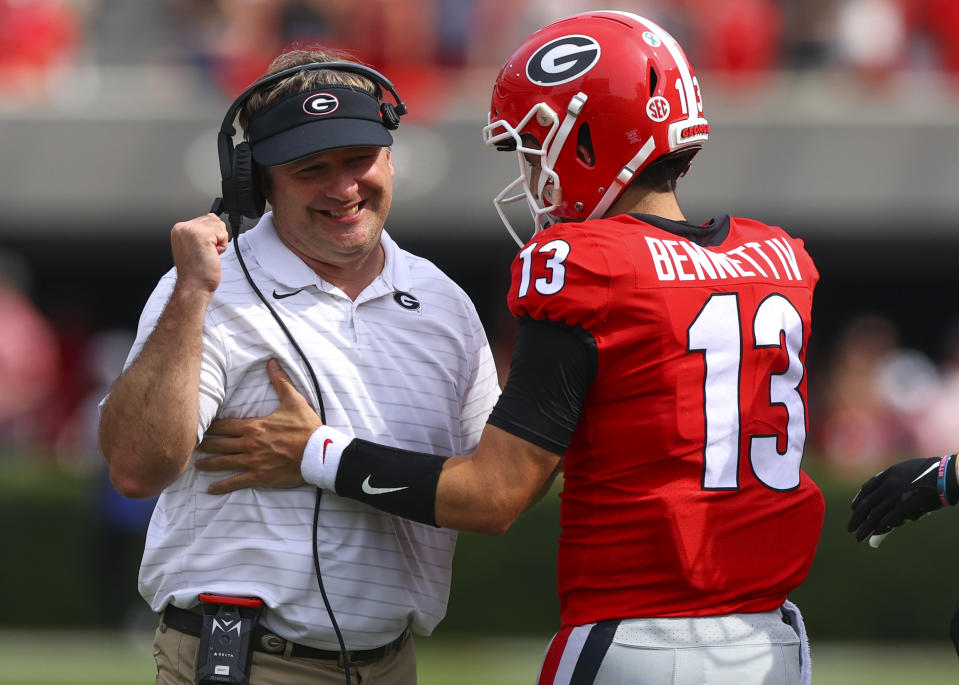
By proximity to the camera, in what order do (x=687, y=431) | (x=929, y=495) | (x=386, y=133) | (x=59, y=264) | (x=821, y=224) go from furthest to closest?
(x=59, y=264), (x=821, y=224), (x=386, y=133), (x=929, y=495), (x=687, y=431)

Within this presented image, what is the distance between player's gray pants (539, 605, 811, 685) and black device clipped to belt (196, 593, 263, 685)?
0.68 metres

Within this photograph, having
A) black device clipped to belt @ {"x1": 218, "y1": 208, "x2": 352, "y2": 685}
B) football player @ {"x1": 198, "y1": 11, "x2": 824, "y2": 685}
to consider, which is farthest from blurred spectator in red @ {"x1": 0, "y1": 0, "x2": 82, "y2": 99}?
football player @ {"x1": 198, "y1": 11, "x2": 824, "y2": 685}

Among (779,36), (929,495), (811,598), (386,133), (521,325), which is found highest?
(779,36)

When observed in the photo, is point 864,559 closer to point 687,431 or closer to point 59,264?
point 687,431

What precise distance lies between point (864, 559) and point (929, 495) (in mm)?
Answer: 5897

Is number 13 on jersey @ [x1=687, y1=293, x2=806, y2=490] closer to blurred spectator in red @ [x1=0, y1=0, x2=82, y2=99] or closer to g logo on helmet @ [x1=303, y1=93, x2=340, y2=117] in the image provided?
g logo on helmet @ [x1=303, y1=93, x2=340, y2=117]

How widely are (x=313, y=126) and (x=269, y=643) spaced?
1197 mm

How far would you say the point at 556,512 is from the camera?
870 centimetres

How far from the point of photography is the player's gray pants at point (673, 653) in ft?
9.72

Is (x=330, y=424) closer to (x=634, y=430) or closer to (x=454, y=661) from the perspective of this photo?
(x=634, y=430)

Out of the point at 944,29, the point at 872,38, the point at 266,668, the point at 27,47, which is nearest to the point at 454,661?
the point at 266,668

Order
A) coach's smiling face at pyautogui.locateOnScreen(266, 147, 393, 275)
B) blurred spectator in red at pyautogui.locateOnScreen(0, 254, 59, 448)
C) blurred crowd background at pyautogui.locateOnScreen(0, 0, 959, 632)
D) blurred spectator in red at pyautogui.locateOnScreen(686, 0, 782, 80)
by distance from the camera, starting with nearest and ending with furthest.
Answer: coach's smiling face at pyautogui.locateOnScreen(266, 147, 393, 275) → blurred spectator in red at pyautogui.locateOnScreen(0, 254, 59, 448) → blurred crowd background at pyautogui.locateOnScreen(0, 0, 959, 632) → blurred spectator in red at pyautogui.locateOnScreen(686, 0, 782, 80)

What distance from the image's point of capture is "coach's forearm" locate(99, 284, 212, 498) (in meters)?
3.06

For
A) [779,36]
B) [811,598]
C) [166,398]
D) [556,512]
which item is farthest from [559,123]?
[779,36]
